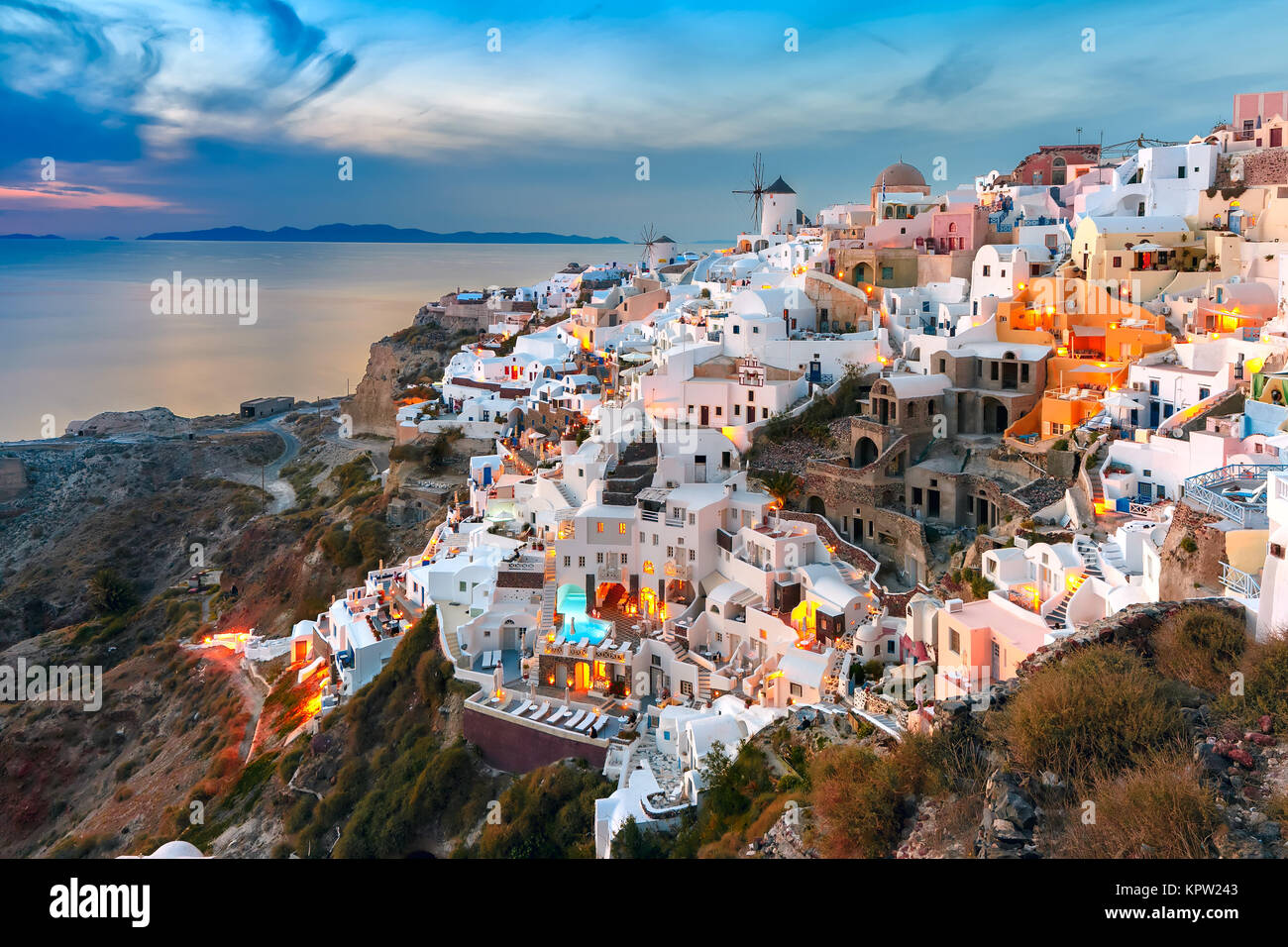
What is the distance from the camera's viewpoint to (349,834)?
15.6 metres

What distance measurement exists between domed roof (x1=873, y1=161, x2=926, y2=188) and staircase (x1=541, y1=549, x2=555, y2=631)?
73.1 feet

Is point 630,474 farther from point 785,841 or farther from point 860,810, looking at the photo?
point 860,810

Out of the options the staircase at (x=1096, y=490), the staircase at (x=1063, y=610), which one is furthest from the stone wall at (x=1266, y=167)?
the staircase at (x=1063, y=610)

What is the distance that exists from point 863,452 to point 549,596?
690cm

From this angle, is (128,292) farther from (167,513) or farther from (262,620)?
(262,620)

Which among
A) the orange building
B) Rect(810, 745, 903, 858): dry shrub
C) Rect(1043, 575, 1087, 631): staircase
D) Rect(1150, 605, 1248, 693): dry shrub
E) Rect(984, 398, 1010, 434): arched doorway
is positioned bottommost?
Rect(810, 745, 903, 858): dry shrub

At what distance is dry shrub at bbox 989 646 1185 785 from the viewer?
5773mm

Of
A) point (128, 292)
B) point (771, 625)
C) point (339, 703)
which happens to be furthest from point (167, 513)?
point (128, 292)

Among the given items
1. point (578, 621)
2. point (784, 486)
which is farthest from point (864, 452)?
point (578, 621)

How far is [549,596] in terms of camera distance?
17969 millimetres

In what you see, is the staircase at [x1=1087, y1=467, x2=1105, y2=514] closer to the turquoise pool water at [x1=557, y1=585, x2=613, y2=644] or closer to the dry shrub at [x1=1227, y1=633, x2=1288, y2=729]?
the dry shrub at [x1=1227, y1=633, x2=1288, y2=729]

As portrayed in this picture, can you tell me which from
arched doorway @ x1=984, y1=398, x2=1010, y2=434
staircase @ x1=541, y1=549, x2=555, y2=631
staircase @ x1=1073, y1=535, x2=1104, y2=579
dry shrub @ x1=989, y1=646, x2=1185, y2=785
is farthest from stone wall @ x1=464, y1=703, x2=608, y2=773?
arched doorway @ x1=984, y1=398, x2=1010, y2=434

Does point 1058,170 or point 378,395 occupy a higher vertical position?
point 1058,170

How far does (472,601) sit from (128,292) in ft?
456
